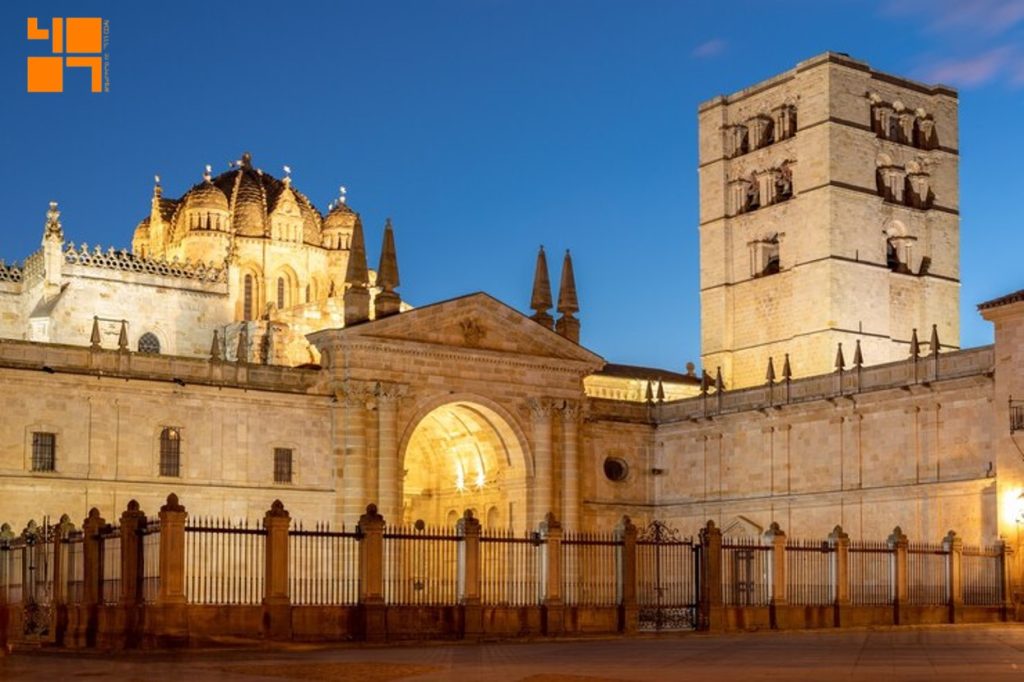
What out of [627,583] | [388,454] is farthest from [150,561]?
[388,454]

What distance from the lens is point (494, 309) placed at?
5159cm

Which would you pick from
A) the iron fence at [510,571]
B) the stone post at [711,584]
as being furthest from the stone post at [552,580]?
the stone post at [711,584]

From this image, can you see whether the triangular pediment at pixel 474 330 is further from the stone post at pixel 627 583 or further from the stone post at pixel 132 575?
the stone post at pixel 132 575

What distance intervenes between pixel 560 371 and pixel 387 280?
6.77m

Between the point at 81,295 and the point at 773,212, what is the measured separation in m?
27.1

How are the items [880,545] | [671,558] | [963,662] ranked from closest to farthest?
[963,662]
[880,545]
[671,558]

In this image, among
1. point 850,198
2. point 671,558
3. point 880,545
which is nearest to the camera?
point 880,545

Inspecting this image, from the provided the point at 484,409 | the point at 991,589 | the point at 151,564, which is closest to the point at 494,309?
the point at 484,409

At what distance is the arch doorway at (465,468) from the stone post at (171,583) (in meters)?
20.9

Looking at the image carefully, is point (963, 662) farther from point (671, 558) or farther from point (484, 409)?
point (484, 409)

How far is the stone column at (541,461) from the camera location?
170ft

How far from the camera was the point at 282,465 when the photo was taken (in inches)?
1902

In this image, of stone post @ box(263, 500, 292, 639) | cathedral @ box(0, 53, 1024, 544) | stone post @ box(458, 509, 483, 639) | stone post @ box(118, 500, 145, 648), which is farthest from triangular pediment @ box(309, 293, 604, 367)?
stone post @ box(118, 500, 145, 648)

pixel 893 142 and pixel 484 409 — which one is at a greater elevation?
pixel 893 142
